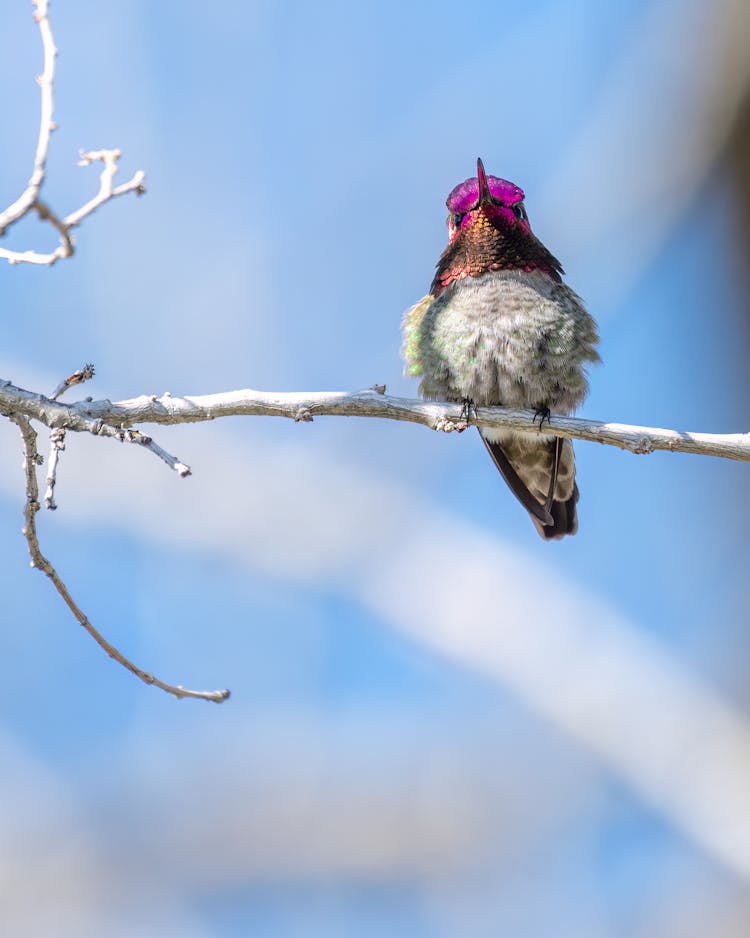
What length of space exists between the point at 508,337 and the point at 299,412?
1.59 m

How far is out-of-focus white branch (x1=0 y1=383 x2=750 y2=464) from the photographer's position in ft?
9.75

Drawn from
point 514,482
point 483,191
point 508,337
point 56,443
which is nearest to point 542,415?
point 508,337

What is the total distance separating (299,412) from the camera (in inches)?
130

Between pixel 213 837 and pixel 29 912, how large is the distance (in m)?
1.09

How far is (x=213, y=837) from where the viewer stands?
6387 mm

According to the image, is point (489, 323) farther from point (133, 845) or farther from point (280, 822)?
point (133, 845)

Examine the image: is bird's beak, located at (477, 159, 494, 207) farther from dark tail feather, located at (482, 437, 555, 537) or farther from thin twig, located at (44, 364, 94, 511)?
thin twig, located at (44, 364, 94, 511)

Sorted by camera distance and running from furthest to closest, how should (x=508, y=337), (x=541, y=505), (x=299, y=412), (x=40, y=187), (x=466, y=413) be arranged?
(x=541, y=505)
(x=508, y=337)
(x=466, y=413)
(x=299, y=412)
(x=40, y=187)

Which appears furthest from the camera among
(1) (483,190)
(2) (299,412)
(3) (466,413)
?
(1) (483,190)

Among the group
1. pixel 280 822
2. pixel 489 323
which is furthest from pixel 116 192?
pixel 280 822

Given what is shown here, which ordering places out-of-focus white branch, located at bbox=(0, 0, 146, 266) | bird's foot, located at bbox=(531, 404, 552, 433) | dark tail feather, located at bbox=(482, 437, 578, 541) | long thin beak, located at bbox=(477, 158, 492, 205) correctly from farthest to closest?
1. dark tail feather, located at bbox=(482, 437, 578, 541)
2. long thin beak, located at bbox=(477, 158, 492, 205)
3. bird's foot, located at bbox=(531, 404, 552, 433)
4. out-of-focus white branch, located at bbox=(0, 0, 146, 266)

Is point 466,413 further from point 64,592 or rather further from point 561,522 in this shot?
point 64,592

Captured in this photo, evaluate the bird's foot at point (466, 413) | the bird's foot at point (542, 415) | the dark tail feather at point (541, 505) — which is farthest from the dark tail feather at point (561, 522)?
the bird's foot at point (466, 413)

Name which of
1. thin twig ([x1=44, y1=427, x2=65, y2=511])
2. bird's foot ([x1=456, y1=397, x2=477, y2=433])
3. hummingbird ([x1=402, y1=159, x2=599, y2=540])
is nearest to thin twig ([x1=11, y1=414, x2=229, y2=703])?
thin twig ([x1=44, y1=427, x2=65, y2=511])
